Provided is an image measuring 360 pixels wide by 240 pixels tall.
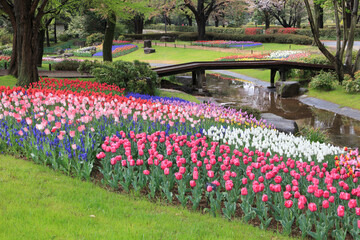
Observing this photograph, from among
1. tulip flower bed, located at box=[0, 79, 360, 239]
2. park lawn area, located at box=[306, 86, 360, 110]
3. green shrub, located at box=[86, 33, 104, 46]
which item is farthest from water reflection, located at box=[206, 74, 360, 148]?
A: green shrub, located at box=[86, 33, 104, 46]

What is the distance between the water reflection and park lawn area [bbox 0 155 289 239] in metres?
10.4

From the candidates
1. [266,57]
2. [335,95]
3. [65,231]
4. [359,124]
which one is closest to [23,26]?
[65,231]

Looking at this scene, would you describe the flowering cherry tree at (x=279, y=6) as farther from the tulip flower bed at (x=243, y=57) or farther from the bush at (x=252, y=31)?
the tulip flower bed at (x=243, y=57)

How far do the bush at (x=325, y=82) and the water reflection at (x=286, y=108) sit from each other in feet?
5.78

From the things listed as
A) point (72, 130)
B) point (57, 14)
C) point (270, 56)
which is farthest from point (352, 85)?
point (57, 14)

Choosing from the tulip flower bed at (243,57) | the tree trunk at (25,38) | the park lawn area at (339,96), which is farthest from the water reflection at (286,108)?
the tree trunk at (25,38)

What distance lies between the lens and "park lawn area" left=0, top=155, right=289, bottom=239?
15.9ft

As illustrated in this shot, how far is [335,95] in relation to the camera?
74.1ft

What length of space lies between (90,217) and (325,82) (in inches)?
840

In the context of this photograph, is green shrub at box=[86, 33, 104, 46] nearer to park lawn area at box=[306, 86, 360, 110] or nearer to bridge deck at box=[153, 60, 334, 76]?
bridge deck at box=[153, 60, 334, 76]

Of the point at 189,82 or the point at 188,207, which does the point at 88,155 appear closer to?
the point at 188,207

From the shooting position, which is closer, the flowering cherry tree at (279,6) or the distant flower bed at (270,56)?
the distant flower bed at (270,56)

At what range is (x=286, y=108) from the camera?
21531 millimetres

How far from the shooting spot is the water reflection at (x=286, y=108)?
631 inches
